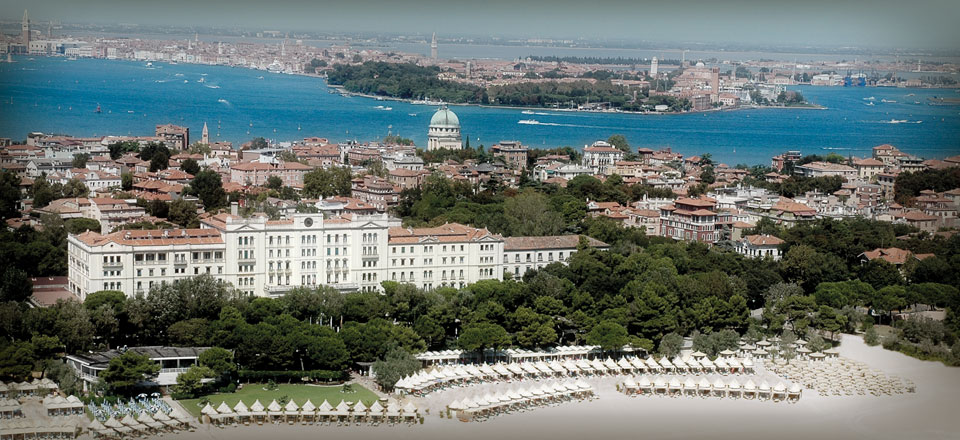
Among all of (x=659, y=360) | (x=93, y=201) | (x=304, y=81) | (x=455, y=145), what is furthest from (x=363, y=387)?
(x=304, y=81)

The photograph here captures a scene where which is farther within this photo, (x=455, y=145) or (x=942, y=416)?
(x=455, y=145)

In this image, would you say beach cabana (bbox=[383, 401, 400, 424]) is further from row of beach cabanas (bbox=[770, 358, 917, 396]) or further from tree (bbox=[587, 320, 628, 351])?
row of beach cabanas (bbox=[770, 358, 917, 396])

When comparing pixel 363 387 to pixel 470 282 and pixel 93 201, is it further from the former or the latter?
pixel 93 201

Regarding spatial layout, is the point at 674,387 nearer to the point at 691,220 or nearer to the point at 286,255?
the point at 286,255

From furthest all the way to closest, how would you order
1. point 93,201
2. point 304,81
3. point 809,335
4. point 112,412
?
point 304,81
point 93,201
point 809,335
point 112,412

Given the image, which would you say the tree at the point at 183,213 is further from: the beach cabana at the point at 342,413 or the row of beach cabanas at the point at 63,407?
the beach cabana at the point at 342,413

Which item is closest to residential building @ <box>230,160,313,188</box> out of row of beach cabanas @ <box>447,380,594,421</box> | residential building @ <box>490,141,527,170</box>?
residential building @ <box>490,141,527,170</box>

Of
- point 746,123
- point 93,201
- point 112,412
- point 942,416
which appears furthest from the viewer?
point 746,123
